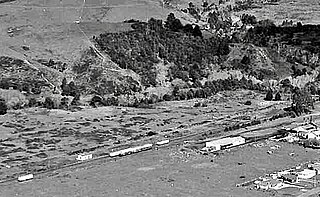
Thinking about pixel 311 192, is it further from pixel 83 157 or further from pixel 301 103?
pixel 301 103

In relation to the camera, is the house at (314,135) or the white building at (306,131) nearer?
the house at (314,135)

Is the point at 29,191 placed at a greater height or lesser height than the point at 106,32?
lesser

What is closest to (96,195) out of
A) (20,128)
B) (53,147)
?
(53,147)

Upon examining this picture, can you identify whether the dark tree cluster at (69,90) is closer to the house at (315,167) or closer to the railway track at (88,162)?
the railway track at (88,162)

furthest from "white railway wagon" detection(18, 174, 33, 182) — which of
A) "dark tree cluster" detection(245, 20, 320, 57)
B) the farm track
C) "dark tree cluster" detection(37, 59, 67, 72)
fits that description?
"dark tree cluster" detection(245, 20, 320, 57)

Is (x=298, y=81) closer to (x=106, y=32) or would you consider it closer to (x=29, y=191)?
(x=106, y=32)

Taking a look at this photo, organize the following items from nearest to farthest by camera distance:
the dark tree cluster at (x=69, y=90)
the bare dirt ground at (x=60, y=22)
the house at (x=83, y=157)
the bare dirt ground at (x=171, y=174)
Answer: the bare dirt ground at (x=171, y=174), the house at (x=83, y=157), the dark tree cluster at (x=69, y=90), the bare dirt ground at (x=60, y=22)

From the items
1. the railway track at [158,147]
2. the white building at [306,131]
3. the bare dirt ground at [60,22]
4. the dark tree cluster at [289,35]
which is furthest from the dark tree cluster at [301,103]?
the bare dirt ground at [60,22]
